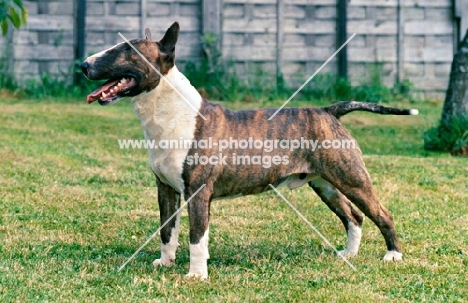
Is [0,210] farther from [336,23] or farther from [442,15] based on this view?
[442,15]

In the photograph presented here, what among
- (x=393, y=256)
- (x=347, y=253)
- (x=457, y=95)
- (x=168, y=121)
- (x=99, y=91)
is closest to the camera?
(x=99, y=91)

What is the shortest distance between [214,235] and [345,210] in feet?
3.97

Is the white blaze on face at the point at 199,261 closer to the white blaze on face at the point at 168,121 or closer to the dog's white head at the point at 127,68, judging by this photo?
the white blaze on face at the point at 168,121

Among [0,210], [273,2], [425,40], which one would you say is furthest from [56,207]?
[425,40]

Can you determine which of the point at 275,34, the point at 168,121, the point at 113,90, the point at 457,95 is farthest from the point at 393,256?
the point at 275,34

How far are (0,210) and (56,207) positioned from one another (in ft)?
1.71

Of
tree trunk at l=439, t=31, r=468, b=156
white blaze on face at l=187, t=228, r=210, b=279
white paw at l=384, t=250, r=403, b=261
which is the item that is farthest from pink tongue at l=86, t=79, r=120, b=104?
tree trunk at l=439, t=31, r=468, b=156

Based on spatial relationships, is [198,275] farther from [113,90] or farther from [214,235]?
[214,235]

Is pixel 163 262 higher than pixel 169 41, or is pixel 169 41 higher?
pixel 169 41

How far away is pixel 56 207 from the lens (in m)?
8.14

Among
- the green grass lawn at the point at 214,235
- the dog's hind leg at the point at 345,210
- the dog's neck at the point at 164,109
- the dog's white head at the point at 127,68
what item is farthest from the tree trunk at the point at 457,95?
the dog's white head at the point at 127,68

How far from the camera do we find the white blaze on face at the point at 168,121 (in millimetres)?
5828

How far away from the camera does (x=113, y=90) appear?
5.78 meters

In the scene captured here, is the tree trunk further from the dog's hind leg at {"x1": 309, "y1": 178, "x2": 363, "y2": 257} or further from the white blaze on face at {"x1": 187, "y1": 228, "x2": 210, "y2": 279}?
the white blaze on face at {"x1": 187, "y1": 228, "x2": 210, "y2": 279}
